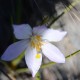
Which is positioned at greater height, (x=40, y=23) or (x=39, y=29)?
(x=39, y=29)

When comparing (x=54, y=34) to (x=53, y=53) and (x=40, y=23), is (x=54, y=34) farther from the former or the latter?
(x=40, y=23)

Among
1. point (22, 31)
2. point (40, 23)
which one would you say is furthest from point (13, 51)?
point (40, 23)

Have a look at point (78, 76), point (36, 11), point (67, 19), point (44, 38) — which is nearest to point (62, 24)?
point (67, 19)

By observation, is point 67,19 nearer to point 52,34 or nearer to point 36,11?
point 36,11

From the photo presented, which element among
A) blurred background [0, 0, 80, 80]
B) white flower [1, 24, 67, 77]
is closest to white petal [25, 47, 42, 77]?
white flower [1, 24, 67, 77]

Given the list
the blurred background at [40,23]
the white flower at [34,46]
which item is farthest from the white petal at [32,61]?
the blurred background at [40,23]

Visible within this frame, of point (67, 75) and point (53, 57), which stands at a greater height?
point (53, 57)

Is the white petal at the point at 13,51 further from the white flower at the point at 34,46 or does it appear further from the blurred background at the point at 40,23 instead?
the blurred background at the point at 40,23
